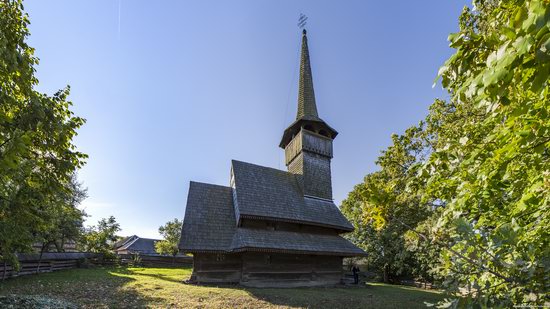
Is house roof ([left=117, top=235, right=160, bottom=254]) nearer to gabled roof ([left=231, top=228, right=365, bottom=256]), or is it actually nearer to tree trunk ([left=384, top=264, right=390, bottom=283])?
tree trunk ([left=384, top=264, right=390, bottom=283])

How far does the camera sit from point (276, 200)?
19422mm

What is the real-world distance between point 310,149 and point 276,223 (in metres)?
7.54

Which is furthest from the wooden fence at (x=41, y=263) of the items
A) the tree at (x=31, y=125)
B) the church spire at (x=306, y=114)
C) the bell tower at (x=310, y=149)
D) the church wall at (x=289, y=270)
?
the church spire at (x=306, y=114)

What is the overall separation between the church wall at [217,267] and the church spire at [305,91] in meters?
13.0

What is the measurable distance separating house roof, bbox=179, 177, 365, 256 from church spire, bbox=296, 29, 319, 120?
8062 millimetres

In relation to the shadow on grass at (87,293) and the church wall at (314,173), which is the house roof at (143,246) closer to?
the shadow on grass at (87,293)

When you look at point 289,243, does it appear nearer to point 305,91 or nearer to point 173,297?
point 173,297

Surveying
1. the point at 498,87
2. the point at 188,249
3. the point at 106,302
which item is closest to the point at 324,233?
the point at 188,249

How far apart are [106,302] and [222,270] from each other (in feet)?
22.8

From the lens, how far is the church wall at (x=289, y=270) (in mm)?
15852

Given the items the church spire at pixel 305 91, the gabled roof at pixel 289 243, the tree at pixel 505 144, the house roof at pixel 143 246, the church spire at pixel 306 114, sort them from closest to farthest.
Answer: the tree at pixel 505 144 < the gabled roof at pixel 289 243 < the church spire at pixel 306 114 < the church spire at pixel 305 91 < the house roof at pixel 143 246

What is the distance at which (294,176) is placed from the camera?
917 inches

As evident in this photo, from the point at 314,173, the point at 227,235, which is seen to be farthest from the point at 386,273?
the point at 227,235

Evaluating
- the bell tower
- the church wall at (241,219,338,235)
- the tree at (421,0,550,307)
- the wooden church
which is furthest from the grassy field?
the bell tower
